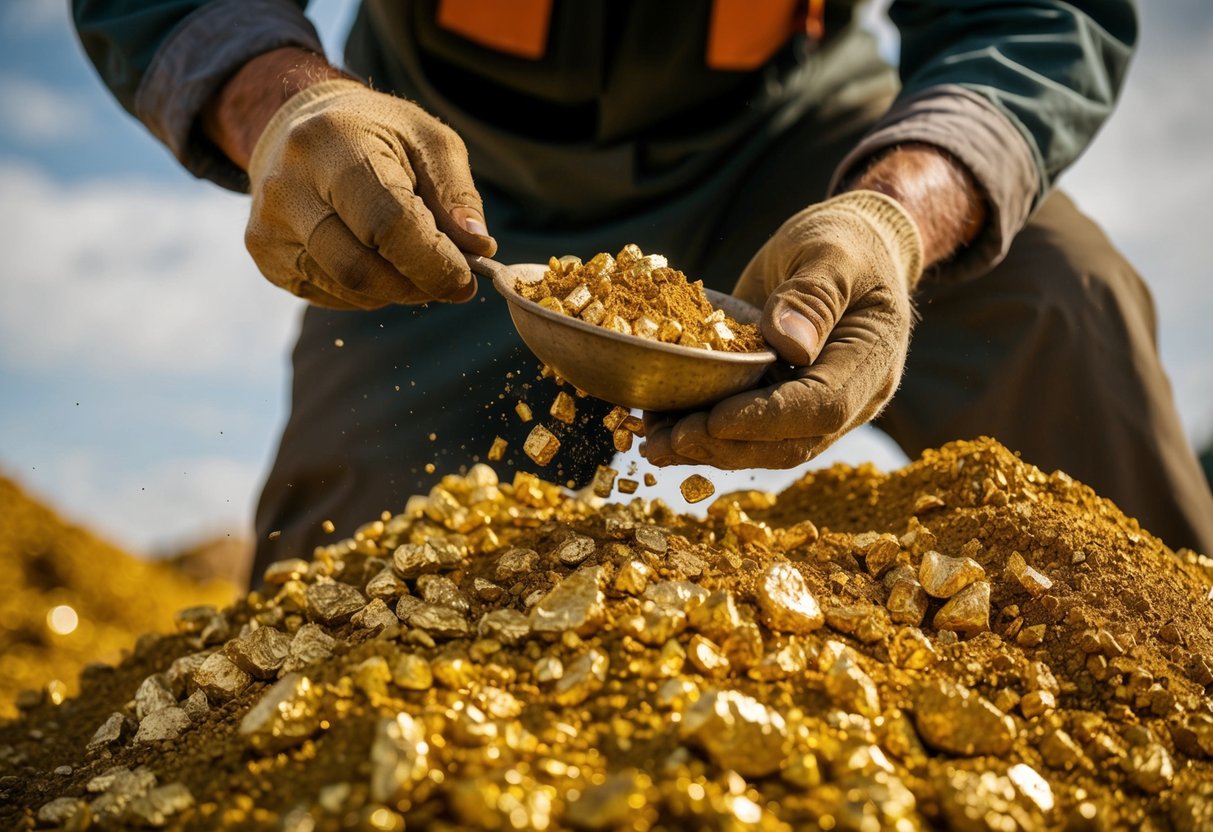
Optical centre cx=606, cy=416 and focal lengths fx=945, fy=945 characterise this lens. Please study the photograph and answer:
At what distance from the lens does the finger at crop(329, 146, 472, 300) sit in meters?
1.12

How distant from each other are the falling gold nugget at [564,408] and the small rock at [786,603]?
0.41 m

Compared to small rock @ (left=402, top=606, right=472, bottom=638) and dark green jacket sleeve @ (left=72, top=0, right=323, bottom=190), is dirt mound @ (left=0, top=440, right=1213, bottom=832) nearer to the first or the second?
small rock @ (left=402, top=606, right=472, bottom=638)

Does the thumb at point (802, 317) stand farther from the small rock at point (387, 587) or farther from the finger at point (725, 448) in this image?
the small rock at point (387, 587)

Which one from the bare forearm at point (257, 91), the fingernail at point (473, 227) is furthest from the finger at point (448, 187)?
the bare forearm at point (257, 91)

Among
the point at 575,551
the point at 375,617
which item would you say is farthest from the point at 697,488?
the point at 375,617

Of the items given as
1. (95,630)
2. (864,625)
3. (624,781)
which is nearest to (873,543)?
(864,625)

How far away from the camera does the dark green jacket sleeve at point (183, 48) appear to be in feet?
5.15

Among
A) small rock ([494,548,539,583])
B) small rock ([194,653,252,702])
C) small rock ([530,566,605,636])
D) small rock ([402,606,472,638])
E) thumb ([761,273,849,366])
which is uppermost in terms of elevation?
thumb ([761,273,849,366])

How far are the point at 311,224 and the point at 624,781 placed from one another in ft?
2.70

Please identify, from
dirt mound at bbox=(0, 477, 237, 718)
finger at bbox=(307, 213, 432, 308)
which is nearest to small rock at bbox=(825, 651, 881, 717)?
finger at bbox=(307, 213, 432, 308)

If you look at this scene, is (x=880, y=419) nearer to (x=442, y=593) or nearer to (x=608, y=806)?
(x=442, y=593)

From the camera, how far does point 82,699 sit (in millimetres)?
1470

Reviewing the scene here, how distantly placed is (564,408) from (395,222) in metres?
0.34

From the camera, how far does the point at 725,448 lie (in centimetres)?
113
